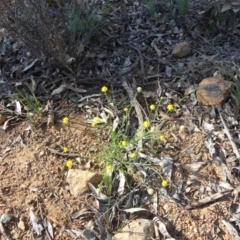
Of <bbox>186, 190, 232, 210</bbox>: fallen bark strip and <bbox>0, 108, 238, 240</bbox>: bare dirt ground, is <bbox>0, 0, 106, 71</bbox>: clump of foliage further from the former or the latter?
<bbox>186, 190, 232, 210</bbox>: fallen bark strip

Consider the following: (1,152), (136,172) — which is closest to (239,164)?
(136,172)

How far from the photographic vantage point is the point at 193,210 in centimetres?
237

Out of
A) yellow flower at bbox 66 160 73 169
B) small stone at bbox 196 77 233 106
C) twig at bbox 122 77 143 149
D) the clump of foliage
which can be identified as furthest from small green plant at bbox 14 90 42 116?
small stone at bbox 196 77 233 106

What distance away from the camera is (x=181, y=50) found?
10.4 ft

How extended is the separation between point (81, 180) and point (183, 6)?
1.82 m

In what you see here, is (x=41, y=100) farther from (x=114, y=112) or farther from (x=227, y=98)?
(x=227, y=98)

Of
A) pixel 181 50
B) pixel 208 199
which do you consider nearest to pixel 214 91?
pixel 181 50

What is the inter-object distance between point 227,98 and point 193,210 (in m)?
0.88

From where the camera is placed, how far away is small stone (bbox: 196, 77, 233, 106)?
9.11 feet

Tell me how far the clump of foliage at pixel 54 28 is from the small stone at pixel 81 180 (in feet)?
3.20

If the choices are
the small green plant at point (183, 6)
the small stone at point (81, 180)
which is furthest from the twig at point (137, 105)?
the small green plant at point (183, 6)

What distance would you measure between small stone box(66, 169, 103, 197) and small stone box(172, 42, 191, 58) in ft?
4.15

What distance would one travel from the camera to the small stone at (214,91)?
278cm

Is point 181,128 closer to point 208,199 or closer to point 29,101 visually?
point 208,199
